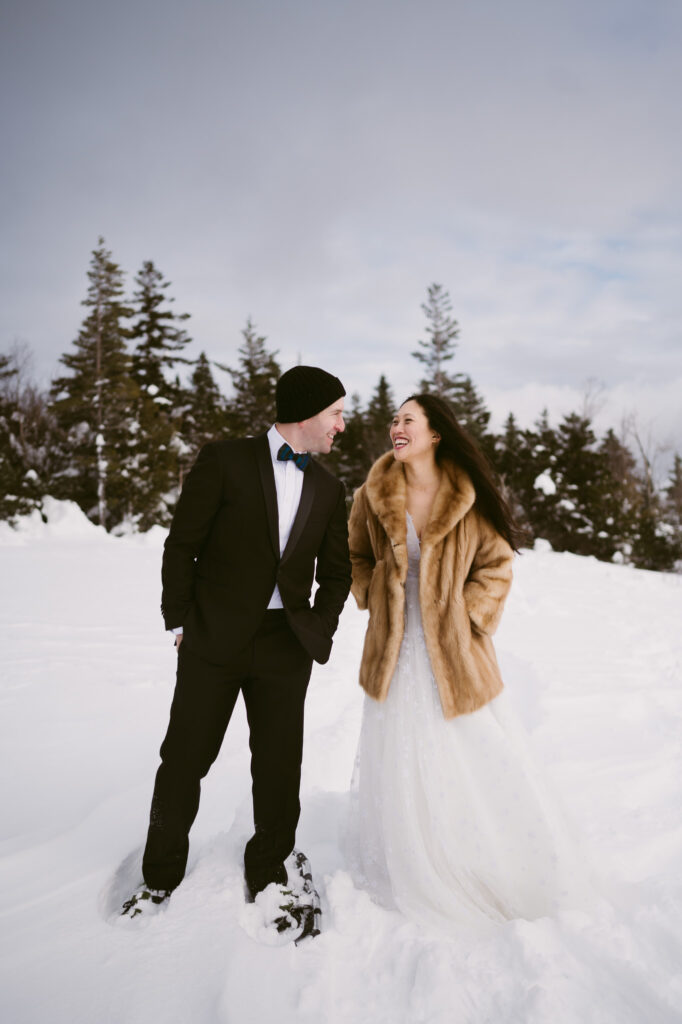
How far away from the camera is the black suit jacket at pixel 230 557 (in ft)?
7.32

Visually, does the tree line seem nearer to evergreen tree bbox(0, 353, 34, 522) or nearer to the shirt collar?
evergreen tree bbox(0, 353, 34, 522)

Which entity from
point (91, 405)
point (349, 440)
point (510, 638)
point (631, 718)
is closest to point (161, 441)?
point (91, 405)

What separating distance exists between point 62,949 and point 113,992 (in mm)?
310

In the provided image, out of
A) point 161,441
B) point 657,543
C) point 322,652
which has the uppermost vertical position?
point 161,441

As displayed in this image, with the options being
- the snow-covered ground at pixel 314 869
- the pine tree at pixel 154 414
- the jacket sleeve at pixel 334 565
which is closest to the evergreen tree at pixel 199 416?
the pine tree at pixel 154 414

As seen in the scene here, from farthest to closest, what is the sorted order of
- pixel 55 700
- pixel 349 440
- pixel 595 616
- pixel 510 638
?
1. pixel 349 440
2. pixel 595 616
3. pixel 510 638
4. pixel 55 700

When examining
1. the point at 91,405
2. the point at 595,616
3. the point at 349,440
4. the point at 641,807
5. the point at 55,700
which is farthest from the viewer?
the point at 349,440

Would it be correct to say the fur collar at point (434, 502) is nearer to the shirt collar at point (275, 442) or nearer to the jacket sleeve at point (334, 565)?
the jacket sleeve at point (334, 565)

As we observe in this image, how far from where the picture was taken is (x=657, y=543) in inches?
862

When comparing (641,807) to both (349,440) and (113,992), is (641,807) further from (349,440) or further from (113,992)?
(349,440)

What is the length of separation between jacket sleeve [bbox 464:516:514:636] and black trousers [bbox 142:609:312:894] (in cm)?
74

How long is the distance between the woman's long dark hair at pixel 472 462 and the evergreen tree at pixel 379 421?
2519cm

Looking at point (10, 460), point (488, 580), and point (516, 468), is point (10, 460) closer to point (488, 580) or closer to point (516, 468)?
point (516, 468)

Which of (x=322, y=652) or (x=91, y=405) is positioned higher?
(x=91, y=405)
